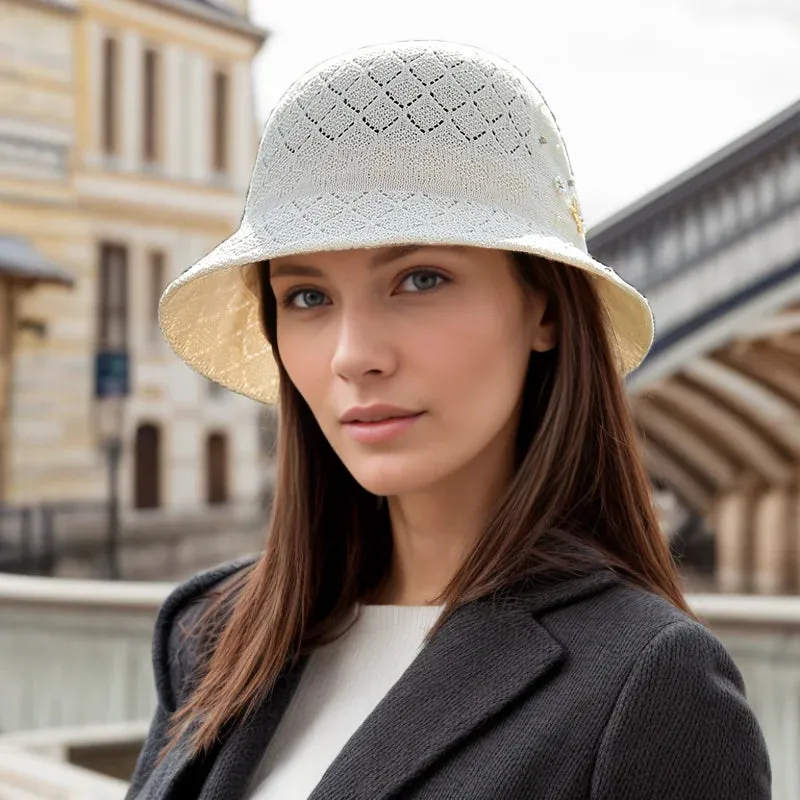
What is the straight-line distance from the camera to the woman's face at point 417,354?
769 mm

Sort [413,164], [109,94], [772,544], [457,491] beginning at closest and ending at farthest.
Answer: [413,164], [457,491], [109,94], [772,544]

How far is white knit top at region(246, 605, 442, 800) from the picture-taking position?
819mm

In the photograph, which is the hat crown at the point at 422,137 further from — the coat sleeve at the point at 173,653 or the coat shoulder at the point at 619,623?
the coat sleeve at the point at 173,653

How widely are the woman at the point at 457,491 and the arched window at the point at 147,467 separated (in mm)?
6519

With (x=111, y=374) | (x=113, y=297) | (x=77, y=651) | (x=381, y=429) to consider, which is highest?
(x=113, y=297)

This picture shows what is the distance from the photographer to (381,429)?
2.56ft

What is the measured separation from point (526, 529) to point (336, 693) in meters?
0.19

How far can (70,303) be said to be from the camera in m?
→ 7.27

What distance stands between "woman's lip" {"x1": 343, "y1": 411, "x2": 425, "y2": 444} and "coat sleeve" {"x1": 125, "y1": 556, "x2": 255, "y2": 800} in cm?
28

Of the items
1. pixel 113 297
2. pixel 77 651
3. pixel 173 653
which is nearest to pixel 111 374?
pixel 113 297

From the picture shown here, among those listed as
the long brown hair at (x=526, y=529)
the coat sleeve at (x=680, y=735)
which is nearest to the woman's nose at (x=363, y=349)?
the long brown hair at (x=526, y=529)

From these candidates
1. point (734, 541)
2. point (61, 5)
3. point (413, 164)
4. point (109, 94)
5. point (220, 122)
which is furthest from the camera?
point (734, 541)

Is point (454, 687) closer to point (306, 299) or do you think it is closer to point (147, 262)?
point (306, 299)

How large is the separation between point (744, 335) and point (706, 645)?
7.07 m
